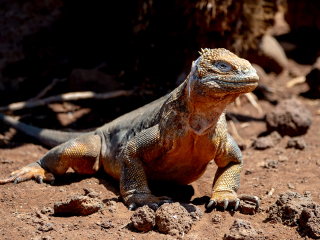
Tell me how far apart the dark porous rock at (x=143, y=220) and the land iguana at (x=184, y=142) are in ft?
1.22

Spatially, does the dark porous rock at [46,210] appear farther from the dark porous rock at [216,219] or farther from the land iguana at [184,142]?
the dark porous rock at [216,219]

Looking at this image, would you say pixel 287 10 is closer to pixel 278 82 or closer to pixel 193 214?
pixel 278 82

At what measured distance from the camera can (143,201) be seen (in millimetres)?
4730

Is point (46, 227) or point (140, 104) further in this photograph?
point (140, 104)

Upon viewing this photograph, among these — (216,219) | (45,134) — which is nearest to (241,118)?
(45,134)

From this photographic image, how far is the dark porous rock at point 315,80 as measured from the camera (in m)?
11.3

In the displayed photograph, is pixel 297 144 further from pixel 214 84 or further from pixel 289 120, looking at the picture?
pixel 214 84

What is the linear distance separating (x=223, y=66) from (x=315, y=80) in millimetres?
8227

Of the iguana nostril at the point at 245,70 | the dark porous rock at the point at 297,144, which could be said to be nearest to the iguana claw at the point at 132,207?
the iguana nostril at the point at 245,70

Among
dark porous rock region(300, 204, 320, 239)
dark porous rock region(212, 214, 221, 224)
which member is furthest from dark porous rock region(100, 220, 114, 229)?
dark porous rock region(300, 204, 320, 239)

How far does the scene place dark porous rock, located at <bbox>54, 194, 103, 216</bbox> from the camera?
14.8 ft

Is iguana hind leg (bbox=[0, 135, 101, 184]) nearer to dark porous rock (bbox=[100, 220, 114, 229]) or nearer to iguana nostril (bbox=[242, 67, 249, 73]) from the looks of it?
dark porous rock (bbox=[100, 220, 114, 229])

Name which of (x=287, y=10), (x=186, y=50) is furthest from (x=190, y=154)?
(x=287, y=10)

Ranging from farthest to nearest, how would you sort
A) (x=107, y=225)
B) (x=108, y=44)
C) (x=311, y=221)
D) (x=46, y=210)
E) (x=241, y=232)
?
(x=108, y=44) < (x=46, y=210) < (x=107, y=225) < (x=311, y=221) < (x=241, y=232)
